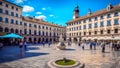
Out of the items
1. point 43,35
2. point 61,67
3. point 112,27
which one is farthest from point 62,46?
point 43,35

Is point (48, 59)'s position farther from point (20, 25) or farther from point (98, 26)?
point (20, 25)

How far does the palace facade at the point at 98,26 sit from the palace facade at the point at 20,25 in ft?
45.8

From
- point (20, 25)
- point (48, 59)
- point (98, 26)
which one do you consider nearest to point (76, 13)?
point (98, 26)

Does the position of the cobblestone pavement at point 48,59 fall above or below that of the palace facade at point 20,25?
below

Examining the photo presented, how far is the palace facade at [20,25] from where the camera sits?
121 ft

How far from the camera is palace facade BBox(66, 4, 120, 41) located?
120 feet

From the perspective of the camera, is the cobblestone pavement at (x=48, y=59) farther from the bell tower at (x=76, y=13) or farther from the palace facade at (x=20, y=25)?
the bell tower at (x=76, y=13)

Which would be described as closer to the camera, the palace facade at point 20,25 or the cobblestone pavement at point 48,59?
the cobblestone pavement at point 48,59

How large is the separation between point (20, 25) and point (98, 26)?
102ft

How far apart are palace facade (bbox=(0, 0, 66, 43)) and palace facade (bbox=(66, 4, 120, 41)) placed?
1396cm

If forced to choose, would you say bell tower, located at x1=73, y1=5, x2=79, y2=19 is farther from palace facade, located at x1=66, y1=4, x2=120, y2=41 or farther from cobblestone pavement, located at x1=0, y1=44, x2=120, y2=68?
cobblestone pavement, located at x1=0, y1=44, x2=120, y2=68

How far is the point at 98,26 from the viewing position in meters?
42.3

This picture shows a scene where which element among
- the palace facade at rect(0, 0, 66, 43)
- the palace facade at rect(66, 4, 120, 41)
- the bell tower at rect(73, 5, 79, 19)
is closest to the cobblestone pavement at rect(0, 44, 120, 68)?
the palace facade at rect(66, 4, 120, 41)

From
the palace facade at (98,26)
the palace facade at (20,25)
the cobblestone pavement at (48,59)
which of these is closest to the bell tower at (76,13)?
the palace facade at (98,26)
